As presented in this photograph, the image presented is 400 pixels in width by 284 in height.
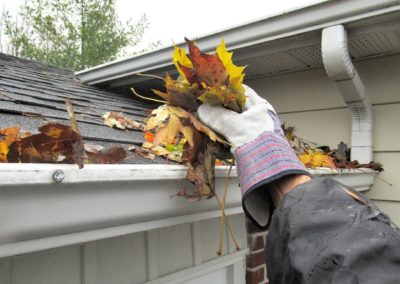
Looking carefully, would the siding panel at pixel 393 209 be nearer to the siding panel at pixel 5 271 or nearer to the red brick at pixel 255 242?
the red brick at pixel 255 242

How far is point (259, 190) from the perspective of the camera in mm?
1073

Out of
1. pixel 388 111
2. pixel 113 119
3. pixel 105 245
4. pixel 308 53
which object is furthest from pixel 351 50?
pixel 105 245

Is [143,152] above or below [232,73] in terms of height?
below

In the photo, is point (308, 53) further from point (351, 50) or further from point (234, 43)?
point (234, 43)

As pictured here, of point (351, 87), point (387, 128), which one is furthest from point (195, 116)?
point (387, 128)

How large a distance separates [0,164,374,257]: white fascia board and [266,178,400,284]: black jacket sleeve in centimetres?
34

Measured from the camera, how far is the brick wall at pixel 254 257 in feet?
7.57

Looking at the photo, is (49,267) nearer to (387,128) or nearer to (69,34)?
(387,128)

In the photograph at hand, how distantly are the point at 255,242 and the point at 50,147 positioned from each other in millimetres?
1727

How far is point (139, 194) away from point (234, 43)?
1.85 meters

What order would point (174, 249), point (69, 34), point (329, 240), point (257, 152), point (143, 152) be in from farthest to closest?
1. point (69, 34)
2. point (174, 249)
3. point (143, 152)
4. point (257, 152)
5. point (329, 240)

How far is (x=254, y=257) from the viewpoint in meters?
2.34

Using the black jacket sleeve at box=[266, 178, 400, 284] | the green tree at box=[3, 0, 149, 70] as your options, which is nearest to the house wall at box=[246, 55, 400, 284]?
the black jacket sleeve at box=[266, 178, 400, 284]

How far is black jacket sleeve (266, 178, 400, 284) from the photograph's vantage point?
693 millimetres
